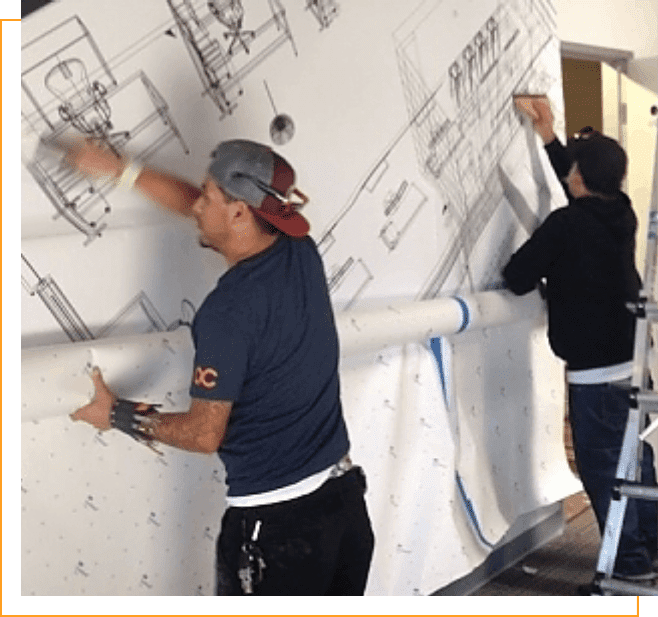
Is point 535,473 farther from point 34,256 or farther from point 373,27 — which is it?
point 34,256

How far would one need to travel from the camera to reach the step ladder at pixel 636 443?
2963 mm

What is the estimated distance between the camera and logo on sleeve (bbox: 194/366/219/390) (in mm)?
1854

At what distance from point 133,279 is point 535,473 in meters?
2.09

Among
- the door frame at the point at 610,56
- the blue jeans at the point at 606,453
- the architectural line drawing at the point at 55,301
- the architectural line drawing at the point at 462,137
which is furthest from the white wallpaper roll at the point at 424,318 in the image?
the door frame at the point at 610,56

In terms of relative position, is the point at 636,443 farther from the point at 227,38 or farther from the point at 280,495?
the point at 227,38

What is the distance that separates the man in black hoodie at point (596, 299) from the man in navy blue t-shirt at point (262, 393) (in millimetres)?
1489

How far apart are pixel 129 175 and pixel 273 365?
1.64ft

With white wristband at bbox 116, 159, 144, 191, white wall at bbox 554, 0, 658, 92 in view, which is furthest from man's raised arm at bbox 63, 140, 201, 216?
white wall at bbox 554, 0, 658, 92

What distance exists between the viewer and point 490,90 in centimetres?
344

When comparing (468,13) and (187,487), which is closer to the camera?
(187,487)

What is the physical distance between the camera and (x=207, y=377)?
186 cm

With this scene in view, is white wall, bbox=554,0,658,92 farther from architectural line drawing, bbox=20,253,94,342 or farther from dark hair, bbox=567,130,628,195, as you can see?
architectural line drawing, bbox=20,253,94,342

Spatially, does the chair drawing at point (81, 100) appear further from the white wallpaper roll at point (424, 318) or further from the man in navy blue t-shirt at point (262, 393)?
the white wallpaper roll at point (424, 318)

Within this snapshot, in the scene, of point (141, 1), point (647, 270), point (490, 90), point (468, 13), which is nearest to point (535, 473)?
point (647, 270)
